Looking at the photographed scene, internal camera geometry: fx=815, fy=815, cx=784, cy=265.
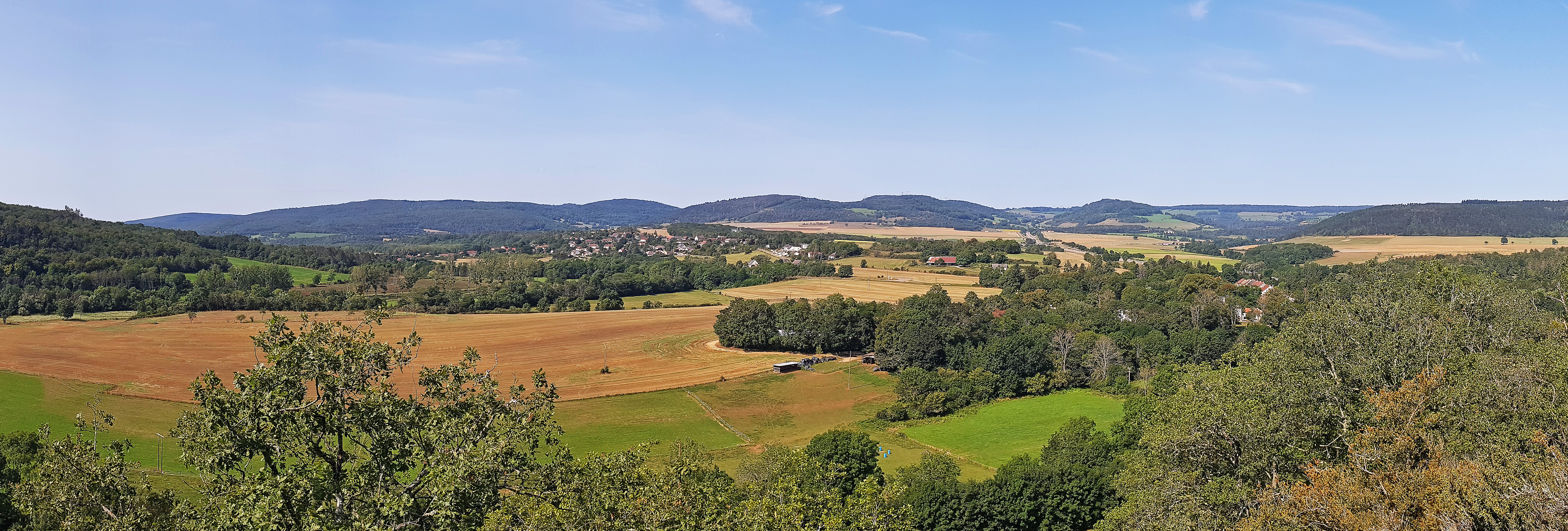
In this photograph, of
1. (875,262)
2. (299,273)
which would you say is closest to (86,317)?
(299,273)

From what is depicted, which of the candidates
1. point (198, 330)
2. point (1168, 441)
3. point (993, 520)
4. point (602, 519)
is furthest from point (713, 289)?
point (602, 519)

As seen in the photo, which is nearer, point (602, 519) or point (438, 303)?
point (602, 519)

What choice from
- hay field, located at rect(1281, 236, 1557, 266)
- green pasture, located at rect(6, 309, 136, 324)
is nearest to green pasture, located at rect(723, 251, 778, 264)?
green pasture, located at rect(6, 309, 136, 324)

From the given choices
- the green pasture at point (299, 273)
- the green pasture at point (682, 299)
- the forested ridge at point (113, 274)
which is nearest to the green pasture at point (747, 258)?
the green pasture at point (682, 299)

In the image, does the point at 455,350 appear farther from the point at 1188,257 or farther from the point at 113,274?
the point at 1188,257

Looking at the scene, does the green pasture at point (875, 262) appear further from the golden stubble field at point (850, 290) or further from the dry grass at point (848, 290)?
the dry grass at point (848, 290)

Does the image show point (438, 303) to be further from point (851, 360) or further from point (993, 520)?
point (993, 520)
